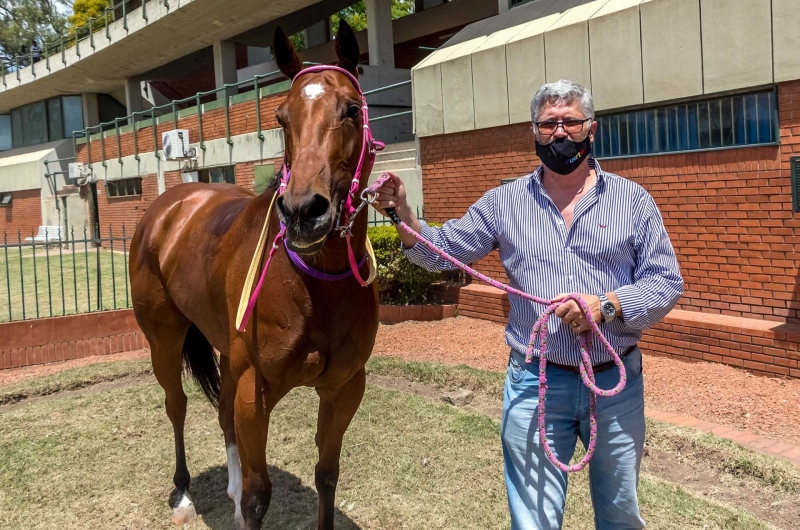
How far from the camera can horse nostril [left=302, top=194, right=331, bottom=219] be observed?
6.54 feet

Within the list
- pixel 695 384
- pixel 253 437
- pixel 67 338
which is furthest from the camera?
pixel 67 338

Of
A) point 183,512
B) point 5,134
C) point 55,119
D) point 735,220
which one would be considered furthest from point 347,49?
point 5,134

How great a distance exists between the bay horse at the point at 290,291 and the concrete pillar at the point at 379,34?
12.0 meters

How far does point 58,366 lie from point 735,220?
785cm

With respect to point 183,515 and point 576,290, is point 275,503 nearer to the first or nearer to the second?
point 183,515

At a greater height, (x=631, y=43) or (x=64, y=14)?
(x=64, y=14)

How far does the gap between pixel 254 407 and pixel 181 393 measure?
1827 millimetres

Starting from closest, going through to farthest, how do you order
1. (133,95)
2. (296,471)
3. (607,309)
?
(607,309) < (296,471) < (133,95)

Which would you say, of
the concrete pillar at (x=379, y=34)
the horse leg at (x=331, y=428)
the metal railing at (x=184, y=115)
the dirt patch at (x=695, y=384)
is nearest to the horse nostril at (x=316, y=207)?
the horse leg at (x=331, y=428)

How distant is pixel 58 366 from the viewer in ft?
25.2

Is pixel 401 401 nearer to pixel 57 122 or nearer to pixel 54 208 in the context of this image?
pixel 54 208

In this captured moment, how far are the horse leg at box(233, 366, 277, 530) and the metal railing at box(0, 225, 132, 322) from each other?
4342 millimetres

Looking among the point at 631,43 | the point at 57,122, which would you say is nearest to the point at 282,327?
the point at 631,43

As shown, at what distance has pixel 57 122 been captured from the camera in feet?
100
